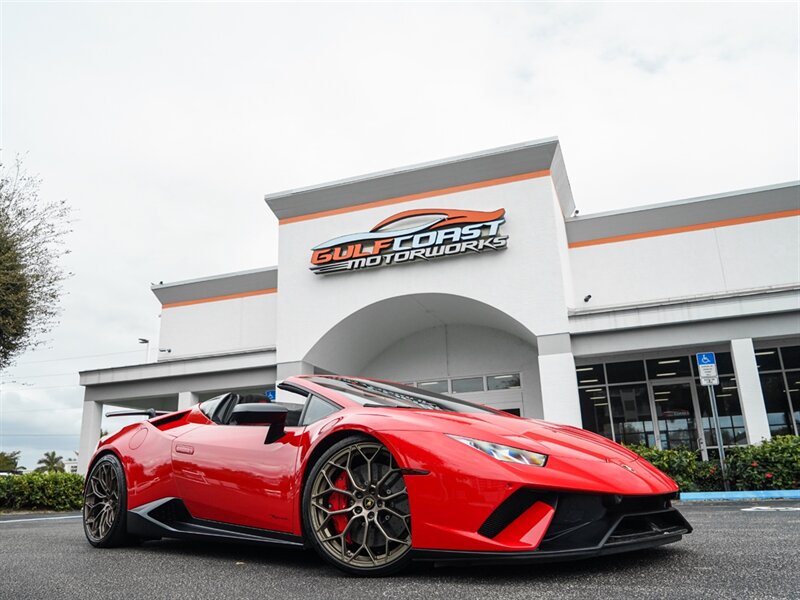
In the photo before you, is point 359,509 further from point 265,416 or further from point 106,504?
point 106,504

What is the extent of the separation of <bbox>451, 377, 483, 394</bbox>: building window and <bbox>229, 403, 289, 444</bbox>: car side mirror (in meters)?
14.1

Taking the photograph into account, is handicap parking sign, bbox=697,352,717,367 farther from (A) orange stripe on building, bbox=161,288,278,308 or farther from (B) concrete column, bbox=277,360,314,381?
(A) orange stripe on building, bbox=161,288,278,308

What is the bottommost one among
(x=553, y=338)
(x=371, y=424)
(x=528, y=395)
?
(x=371, y=424)

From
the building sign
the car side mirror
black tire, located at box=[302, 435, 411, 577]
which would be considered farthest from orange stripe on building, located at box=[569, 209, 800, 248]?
black tire, located at box=[302, 435, 411, 577]

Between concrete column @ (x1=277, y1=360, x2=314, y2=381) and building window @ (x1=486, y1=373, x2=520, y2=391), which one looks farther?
building window @ (x1=486, y1=373, x2=520, y2=391)

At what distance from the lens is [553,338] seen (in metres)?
13.5

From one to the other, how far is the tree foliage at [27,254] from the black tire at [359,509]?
1227cm

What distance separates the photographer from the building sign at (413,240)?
570 inches

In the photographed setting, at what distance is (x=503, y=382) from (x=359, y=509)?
47.3ft

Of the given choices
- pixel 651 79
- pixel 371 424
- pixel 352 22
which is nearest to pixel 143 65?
pixel 352 22

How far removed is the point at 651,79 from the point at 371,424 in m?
11.6

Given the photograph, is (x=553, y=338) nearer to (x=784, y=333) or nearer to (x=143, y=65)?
(x=784, y=333)

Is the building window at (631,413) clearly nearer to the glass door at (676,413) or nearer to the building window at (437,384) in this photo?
the glass door at (676,413)

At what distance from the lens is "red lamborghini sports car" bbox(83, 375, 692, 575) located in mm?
2332
